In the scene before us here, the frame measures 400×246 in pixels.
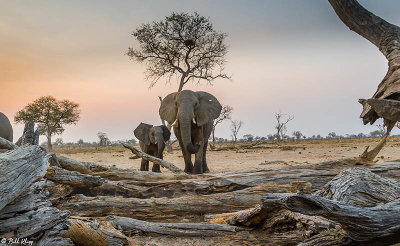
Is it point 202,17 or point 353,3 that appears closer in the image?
point 353,3

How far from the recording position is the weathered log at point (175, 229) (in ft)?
7.80

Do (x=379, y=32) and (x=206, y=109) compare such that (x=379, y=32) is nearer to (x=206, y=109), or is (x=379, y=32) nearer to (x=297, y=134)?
(x=206, y=109)

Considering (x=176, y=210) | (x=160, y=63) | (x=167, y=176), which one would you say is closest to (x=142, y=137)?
(x=167, y=176)

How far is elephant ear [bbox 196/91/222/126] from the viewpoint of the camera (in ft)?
27.9

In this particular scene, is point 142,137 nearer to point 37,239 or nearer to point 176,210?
point 176,210

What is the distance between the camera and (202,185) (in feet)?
11.9

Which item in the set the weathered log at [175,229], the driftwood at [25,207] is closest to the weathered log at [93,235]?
the driftwood at [25,207]

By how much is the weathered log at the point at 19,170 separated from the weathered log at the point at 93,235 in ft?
1.53

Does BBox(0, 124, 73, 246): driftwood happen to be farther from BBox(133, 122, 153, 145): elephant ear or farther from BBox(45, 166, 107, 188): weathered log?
BBox(133, 122, 153, 145): elephant ear

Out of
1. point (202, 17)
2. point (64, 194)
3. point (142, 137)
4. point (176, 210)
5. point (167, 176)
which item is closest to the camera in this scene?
point (176, 210)

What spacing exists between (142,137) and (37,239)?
24.8ft

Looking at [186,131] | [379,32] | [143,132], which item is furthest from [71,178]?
[143,132]

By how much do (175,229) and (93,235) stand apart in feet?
2.54

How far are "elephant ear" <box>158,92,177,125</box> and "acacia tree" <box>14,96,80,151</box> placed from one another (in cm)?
2072
